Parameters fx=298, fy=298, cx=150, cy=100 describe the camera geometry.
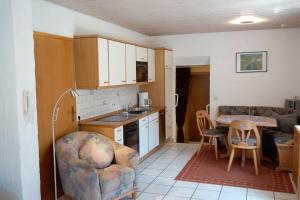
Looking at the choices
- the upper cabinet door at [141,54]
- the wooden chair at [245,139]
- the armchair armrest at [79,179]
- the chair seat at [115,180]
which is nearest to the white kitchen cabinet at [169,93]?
the upper cabinet door at [141,54]

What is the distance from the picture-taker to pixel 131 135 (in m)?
4.87

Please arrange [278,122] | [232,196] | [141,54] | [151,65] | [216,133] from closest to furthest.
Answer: [232,196]
[278,122]
[216,133]
[141,54]
[151,65]

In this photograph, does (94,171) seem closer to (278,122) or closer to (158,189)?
(158,189)

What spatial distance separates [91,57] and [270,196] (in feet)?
10.2

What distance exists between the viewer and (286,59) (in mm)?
6383

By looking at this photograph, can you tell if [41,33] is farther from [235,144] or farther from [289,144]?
[289,144]

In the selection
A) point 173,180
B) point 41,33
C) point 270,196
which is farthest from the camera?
point 173,180

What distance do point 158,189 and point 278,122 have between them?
8.83 ft

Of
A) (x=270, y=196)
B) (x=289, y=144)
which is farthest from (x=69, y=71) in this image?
(x=289, y=144)

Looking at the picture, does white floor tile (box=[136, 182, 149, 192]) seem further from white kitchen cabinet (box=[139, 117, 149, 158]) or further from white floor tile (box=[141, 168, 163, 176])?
white kitchen cabinet (box=[139, 117, 149, 158])

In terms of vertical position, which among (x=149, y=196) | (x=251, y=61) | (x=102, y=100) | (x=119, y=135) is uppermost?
(x=251, y=61)

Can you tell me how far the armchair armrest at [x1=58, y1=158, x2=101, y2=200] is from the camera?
3275mm

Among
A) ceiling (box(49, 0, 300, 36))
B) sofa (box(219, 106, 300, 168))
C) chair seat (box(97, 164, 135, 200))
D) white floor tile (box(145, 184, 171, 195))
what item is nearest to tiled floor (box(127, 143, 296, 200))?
white floor tile (box(145, 184, 171, 195))

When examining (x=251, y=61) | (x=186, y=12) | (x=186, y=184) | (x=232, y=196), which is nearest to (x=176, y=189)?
(x=186, y=184)
